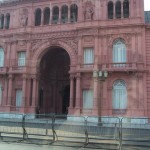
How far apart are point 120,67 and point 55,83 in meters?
11.4

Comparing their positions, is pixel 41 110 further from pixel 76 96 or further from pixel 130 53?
pixel 130 53

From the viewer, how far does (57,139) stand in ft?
51.2

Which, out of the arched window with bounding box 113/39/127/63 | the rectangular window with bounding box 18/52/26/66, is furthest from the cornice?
the arched window with bounding box 113/39/127/63

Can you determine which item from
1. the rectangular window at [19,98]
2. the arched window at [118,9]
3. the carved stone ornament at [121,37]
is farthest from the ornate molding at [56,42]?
the arched window at [118,9]

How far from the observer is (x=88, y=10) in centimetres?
3238

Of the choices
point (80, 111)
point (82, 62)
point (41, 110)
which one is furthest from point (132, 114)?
point (41, 110)

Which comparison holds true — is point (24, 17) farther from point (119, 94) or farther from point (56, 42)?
point (119, 94)

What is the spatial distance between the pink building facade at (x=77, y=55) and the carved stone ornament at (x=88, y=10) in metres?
0.12

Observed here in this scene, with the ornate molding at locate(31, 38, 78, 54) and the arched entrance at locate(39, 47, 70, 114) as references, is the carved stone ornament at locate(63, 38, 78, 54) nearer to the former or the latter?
the ornate molding at locate(31, 38, 78, 54)

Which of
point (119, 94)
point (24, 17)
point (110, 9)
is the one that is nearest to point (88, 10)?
point (110, 9)

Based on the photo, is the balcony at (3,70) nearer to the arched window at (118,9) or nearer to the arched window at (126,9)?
the arched window at (118,9)

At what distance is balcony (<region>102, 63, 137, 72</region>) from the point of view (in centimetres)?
2902

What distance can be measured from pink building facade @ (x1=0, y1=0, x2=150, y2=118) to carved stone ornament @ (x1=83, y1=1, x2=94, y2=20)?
116 mm

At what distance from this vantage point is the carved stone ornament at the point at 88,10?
3212 cm
